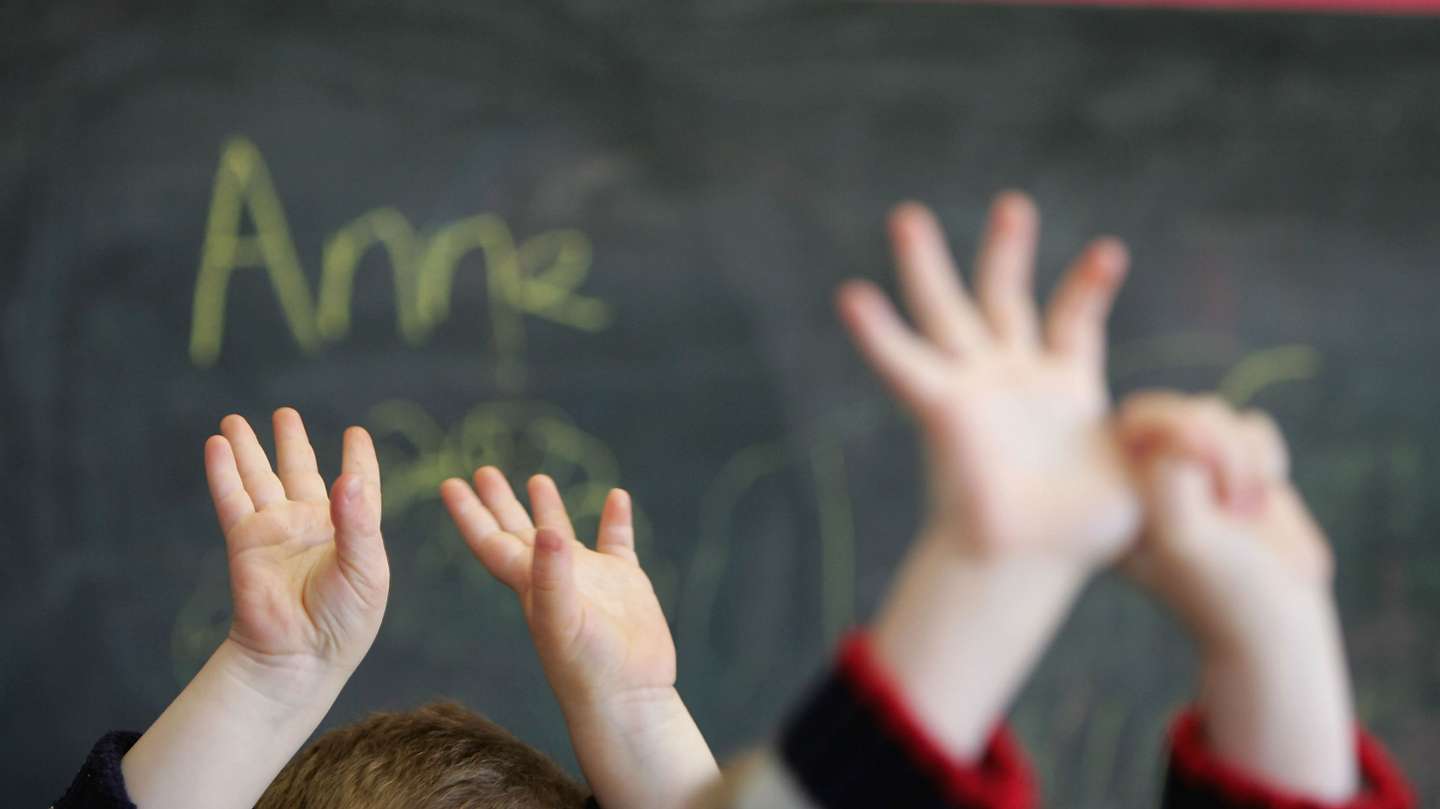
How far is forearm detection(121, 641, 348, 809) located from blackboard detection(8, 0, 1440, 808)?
23.5 inches

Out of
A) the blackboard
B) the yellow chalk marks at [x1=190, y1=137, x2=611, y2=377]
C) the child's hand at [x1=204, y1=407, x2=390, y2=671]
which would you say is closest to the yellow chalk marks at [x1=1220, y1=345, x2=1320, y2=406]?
the blackboard

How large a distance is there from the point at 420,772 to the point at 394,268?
1.97ft

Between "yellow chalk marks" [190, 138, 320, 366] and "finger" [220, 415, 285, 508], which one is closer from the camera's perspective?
"finger" [220, 415, 285, 508]

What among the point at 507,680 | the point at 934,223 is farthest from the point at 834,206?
the point at 507,680

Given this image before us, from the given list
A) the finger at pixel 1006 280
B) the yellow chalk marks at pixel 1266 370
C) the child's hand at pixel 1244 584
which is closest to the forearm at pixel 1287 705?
the child's hand at pixel 1244 584

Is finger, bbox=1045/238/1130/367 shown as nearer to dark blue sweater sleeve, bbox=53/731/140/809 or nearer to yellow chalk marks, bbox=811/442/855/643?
dark blue sweater sleeve, bbox=53/731/140/809

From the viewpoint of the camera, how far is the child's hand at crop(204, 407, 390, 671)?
0.50m

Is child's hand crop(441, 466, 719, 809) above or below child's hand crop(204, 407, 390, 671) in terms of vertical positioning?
below

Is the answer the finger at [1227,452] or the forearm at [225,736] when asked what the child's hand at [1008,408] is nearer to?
the finger at [1227,452]

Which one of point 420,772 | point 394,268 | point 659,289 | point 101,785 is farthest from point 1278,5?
point 101,785

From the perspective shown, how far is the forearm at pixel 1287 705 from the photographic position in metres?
0.38

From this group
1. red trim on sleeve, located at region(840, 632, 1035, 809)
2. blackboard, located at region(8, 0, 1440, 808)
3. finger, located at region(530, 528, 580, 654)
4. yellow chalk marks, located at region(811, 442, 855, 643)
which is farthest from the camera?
yellow chalk marks, located at region(811, 442, 855, 643)

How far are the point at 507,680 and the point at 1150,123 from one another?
80 centimetres

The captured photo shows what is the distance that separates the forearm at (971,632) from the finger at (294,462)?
31 centimetres
